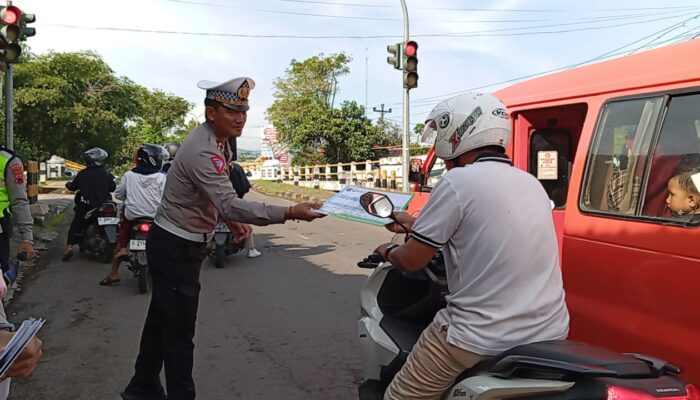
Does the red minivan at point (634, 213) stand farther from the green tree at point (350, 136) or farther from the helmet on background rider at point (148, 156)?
the green tree at point (350, 136)

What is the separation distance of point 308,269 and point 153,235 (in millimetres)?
4949

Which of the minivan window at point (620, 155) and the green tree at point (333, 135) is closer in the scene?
the minivan window at point (620, 155)

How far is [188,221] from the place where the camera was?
3242 millimetres

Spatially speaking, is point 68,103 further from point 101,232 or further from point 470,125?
point 470,125

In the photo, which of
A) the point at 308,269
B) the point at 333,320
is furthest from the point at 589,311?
the point at 308,269

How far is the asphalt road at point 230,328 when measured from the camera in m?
4.08

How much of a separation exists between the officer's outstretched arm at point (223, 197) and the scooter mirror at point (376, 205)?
61cm

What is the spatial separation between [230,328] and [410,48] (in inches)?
340

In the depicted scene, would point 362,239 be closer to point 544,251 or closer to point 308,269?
point 308,269

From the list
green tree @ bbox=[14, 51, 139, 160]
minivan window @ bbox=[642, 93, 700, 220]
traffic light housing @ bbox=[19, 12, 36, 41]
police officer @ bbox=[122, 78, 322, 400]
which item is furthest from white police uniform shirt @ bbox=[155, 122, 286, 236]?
green tree @ bbox=[14, 51, 139, 160]

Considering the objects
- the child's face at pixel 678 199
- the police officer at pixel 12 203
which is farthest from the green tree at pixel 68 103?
the child's face at pixel 678 199

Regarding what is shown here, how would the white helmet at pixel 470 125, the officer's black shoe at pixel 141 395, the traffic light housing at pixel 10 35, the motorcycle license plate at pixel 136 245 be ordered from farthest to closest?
the traffic light housing at pixel 10 35
the motorcycle license plate at pixel 136 245
the officer's black shoe at pixel 141 395
the white helmet at pixel 470 125

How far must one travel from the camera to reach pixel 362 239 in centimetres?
1134

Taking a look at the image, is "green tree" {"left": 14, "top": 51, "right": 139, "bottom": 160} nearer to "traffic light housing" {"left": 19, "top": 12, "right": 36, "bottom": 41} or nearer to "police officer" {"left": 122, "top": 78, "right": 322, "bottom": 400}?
"traffic light housing" {"left": 19, "top": 12, "right": 36, "bottom": 41}
